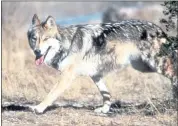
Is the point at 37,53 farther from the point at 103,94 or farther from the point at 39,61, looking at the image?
the point at 103,94

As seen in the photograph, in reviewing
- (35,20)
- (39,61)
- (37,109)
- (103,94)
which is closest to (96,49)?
(103,94)

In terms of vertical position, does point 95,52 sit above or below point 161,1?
below

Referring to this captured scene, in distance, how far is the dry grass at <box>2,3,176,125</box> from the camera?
9703mm

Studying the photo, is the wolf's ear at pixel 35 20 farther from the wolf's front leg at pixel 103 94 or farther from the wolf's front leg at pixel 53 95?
the wolf's front leg at pixel 103 94

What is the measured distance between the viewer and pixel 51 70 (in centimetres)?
971

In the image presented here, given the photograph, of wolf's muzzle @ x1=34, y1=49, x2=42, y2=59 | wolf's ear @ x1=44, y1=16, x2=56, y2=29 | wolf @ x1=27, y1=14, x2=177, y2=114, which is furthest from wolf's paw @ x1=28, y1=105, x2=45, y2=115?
wolf's ear @ x1=44, y1=16, x2=56, y2=29

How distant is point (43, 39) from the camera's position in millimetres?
9578

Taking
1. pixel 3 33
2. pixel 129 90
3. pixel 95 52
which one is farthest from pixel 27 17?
pixel 129 90

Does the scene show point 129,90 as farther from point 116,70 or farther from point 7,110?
point 7,110

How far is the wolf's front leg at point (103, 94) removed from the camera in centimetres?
985

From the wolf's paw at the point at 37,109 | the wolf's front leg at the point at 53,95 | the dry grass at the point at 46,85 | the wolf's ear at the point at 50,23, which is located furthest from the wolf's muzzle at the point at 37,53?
the wolf's paw at the point at 37,109

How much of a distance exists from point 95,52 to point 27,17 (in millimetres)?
974

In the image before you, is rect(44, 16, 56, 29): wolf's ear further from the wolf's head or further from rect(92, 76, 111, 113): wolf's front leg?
rect(92, 76, 111, 113): wolf's front leg

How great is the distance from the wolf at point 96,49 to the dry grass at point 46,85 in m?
0.09
